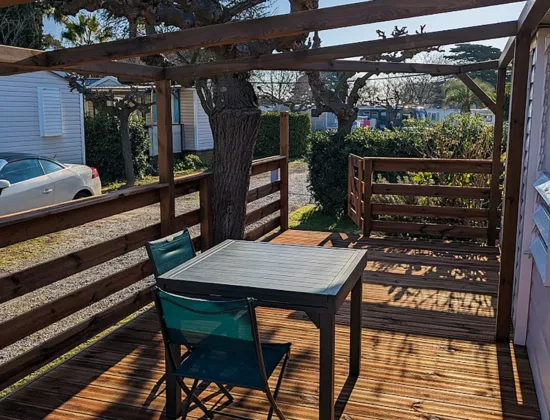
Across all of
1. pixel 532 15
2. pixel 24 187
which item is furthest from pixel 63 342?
pixel 24 187

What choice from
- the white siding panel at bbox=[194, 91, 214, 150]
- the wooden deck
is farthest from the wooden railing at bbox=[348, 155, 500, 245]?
the white siding panel at bbox=[194, 91, 214, 150]

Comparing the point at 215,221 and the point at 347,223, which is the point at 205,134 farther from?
the point at 215,221

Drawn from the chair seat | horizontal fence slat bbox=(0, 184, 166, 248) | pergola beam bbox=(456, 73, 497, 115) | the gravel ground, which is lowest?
the gravel ground

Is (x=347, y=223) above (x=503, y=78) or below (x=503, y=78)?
below

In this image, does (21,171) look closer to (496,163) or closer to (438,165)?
(438,165)

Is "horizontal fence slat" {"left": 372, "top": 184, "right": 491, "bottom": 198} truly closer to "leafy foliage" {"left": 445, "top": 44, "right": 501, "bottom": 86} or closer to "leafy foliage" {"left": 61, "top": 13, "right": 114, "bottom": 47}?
"leafy foliage" {"left": 61, "top": 13, "right": 114, "bottom": 47}

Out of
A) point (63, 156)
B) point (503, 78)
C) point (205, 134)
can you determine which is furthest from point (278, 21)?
point (205, 134)

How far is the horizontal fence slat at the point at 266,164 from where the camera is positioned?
6668mm

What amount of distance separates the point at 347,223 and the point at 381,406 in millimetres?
6328

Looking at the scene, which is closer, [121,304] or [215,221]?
[121,304]

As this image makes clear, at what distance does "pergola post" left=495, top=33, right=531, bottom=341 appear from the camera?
366cm

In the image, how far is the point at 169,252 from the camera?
3377 millimetres

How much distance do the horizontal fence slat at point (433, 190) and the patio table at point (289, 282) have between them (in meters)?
3.77

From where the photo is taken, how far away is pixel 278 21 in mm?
→ 2867
